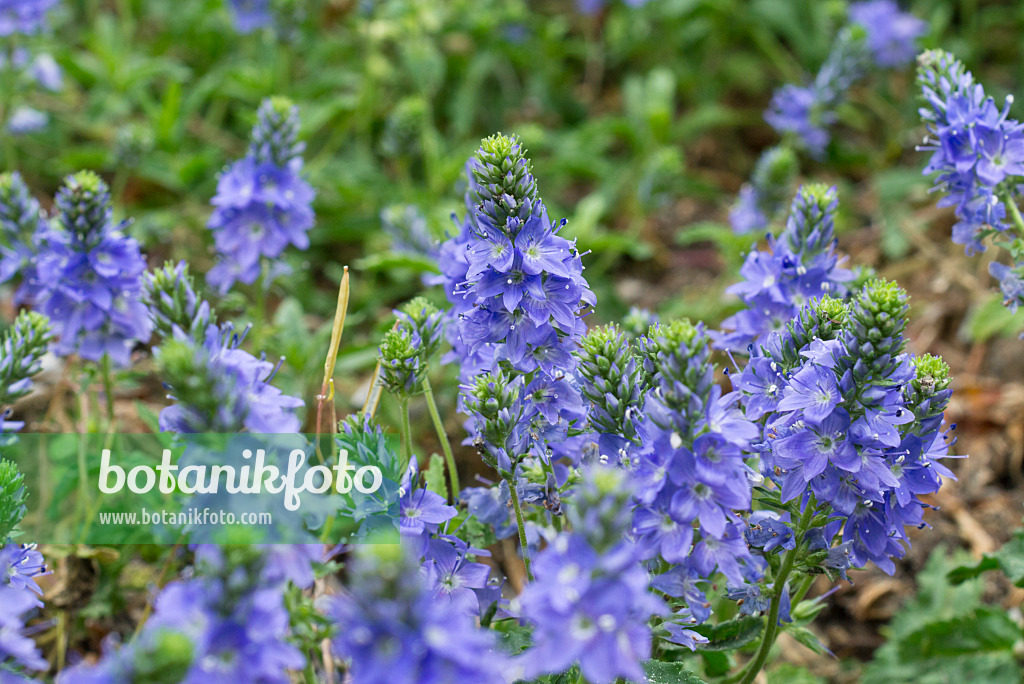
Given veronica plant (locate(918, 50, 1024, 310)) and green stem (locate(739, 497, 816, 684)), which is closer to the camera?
green stem (locate(739, 497, 816, 684))

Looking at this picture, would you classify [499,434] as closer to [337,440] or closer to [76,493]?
[337,440]

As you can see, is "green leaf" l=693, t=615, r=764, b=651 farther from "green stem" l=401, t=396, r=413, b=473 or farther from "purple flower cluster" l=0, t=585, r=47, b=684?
"purple flower cluster" l=0, t=585, r=47, b=684

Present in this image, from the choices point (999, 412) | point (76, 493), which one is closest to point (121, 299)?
point (76, 493)

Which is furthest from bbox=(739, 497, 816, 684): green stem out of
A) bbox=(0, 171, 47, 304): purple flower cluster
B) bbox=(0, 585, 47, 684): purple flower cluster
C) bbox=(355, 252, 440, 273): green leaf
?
bbox=(0, 171, 47, 304): purple flower cluster

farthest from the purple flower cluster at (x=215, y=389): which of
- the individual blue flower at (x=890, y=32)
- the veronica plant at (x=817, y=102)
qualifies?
the individual blue flower at (x=890, y=32)

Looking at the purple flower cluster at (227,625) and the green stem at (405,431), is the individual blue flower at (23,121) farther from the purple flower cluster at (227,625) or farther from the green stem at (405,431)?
the purple flower cluster at (227,625)
